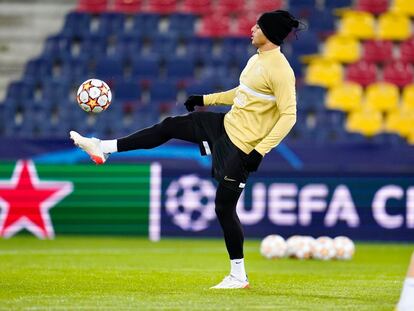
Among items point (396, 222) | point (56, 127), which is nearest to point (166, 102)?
point (56, 127)

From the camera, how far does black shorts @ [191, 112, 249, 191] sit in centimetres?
745

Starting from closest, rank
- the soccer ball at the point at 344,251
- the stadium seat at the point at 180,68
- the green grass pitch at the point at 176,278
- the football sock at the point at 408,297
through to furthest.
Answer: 1. the football sock at the point at 408,297
2. the green grass pitch at the point at 176,278
3. the soccer ball at the point at 344,251
4. the stadium seat at the point at 180,68


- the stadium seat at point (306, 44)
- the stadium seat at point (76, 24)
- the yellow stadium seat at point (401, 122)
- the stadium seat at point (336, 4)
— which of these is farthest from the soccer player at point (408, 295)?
the stadium seat at point (76, 24)

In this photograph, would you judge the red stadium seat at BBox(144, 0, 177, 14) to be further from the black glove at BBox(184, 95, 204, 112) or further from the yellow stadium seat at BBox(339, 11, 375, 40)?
the black glove at BBox(184, 95, 204, 112)

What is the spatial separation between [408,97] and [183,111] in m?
Answer: 4.09

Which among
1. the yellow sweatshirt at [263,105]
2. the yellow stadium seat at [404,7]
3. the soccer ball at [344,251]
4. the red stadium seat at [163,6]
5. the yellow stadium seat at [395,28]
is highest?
the red stadium seat at [163,6]

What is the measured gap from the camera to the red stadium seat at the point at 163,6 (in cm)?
1855

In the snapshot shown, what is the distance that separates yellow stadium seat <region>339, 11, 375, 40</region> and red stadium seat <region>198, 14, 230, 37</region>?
219cm

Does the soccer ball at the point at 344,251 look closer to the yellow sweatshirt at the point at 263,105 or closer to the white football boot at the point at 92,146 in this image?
the yellow sweatshirt at the point at 263,105

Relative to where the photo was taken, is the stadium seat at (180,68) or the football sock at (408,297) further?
the stadium seat at (180,68)

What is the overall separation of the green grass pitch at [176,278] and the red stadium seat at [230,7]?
5.99 meters

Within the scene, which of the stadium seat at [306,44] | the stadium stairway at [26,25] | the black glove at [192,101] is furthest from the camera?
the stadium stairway at [26,25]

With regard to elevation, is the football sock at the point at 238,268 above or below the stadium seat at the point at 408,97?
below

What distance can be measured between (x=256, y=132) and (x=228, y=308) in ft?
5.63
